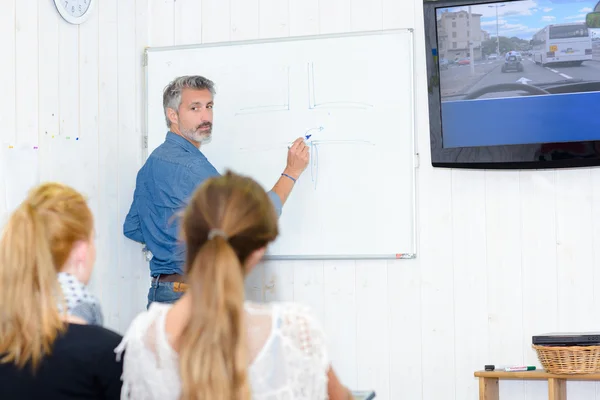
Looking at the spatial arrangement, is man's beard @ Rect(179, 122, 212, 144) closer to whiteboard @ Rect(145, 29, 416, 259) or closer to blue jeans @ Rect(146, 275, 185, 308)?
whiteboard @ Rect(145, 29, 416, 259)

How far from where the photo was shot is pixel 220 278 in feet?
5.07

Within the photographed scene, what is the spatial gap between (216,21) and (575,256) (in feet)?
6.42

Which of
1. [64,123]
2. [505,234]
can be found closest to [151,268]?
[64,123]

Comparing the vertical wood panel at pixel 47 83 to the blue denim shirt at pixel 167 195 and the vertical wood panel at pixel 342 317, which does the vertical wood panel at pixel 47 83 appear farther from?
the vertical wood panel at pixel 342 317

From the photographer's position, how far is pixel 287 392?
1.60 m

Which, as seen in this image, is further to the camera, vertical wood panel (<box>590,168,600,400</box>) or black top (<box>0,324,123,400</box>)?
vertical wood panel (<box>590,168,600,400</box>)

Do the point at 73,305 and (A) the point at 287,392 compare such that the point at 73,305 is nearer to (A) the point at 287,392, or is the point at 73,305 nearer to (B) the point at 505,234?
(A) the point at 287,392

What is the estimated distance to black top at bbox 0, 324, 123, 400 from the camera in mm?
1621

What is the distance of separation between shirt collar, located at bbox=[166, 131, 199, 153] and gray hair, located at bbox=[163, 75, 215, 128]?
14 centimetres

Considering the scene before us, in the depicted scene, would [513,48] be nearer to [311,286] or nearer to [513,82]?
[513,82]

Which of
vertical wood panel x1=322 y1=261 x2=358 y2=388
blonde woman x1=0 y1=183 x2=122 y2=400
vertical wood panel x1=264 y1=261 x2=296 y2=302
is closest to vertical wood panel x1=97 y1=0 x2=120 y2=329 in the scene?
vertical wood panel x1=264 y1=261 x2=296 y2=302

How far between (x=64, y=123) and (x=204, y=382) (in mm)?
2012

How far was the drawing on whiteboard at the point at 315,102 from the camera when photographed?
3.61 metres

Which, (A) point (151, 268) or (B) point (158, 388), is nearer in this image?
(B) point (158, 388)
